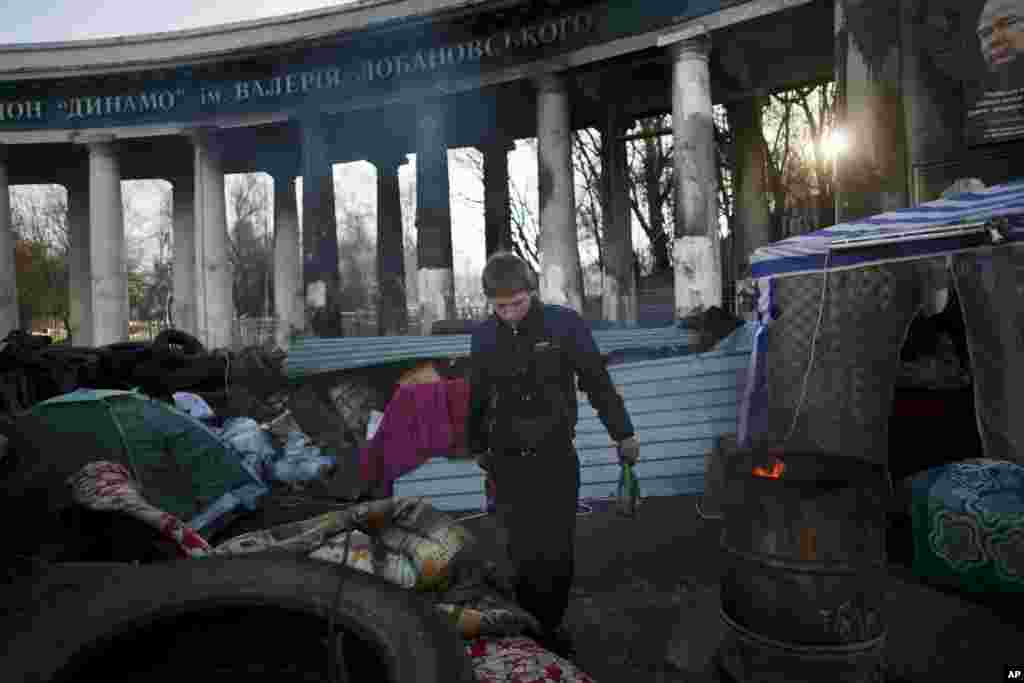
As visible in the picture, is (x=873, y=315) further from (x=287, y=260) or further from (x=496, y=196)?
(x=287, y=260)

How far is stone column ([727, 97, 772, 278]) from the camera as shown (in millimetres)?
14844

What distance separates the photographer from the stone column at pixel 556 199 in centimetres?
1302

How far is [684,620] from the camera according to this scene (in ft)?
12.9

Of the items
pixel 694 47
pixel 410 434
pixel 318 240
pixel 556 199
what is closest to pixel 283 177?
pixel 318 240

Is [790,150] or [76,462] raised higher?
[790,150]

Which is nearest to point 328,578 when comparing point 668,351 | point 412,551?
point 412,551

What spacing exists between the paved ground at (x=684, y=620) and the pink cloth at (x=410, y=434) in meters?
1.78

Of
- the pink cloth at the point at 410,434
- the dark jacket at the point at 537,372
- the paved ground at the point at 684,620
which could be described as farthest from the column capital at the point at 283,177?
the dark jacket at the point at 537,372

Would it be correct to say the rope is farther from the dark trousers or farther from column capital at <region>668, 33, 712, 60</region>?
column capital at <region>668, 33, 712, 60</region>

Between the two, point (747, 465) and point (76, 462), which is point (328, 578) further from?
point (76, 462)

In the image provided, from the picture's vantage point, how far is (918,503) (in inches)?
178

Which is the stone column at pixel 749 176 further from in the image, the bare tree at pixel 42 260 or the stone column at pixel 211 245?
the bare tree at pixel 42 260

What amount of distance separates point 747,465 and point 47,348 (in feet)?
35.9

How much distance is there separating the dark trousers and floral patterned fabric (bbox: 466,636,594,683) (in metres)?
0.59
